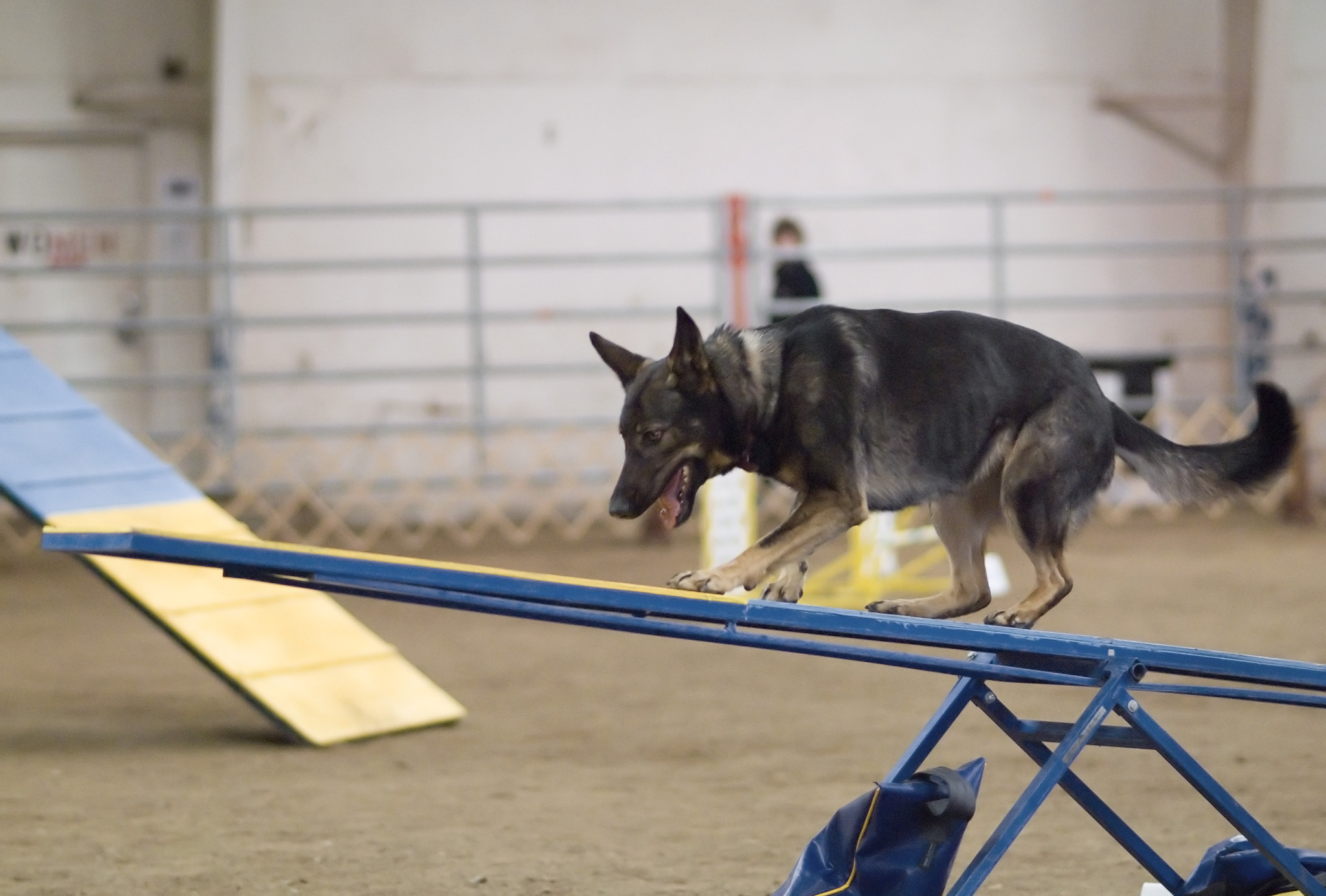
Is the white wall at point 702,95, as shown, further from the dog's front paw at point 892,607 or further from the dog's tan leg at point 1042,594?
the dog's tan leg at point 1042,594

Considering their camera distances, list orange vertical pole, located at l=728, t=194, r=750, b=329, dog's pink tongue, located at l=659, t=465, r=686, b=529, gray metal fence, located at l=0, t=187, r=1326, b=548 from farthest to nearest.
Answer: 1. gray metal fence, located at l=0, t=187, r=1326, b=548
2. orange vertical pole, located at l=728, t=194, r=750, b=329
3. dog's pink tongue, located at l=659, t=465, r=686, b=529

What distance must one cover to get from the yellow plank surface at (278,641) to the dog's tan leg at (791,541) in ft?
6.95

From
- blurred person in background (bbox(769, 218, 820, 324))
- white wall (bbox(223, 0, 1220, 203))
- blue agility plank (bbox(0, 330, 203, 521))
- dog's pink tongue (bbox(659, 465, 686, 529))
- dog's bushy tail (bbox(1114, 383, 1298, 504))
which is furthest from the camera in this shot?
white wall (bbox(223, 0, 1220, 203))

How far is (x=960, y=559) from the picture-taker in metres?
3.03

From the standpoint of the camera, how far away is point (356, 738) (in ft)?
15.1

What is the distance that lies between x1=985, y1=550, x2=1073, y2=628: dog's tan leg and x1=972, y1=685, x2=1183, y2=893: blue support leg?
0.18 meters

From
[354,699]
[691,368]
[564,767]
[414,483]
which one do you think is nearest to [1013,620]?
[691,368]

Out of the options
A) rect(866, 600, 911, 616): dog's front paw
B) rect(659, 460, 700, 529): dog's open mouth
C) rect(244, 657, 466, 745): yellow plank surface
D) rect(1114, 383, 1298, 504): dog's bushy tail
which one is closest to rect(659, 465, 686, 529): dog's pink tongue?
rect(659, 460, 700, 529): dog's open mouth

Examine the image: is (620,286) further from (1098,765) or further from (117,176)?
(1098,765)

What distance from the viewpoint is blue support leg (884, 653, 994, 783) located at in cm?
269

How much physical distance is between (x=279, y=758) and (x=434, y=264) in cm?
523

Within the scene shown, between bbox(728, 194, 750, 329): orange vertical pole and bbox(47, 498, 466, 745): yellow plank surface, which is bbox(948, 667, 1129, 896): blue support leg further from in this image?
bbox(728, 194, 750, 329): orange vertical pole

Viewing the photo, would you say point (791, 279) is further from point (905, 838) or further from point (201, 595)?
point (905, 838)

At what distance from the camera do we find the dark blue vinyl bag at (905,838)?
2.55 m
